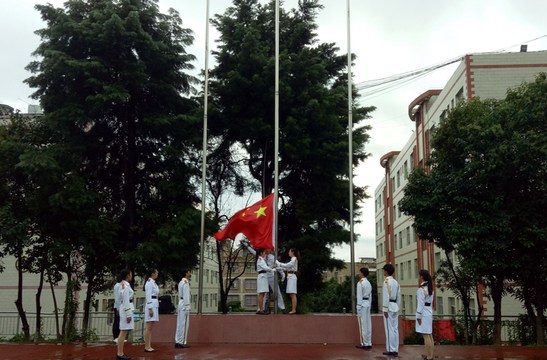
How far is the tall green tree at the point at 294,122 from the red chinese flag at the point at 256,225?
16.8ft

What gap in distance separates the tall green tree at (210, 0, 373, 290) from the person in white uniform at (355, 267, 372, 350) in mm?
7112

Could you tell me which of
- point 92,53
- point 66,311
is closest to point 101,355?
point 66,311

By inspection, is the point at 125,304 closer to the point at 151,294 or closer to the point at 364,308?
the point at 151,294

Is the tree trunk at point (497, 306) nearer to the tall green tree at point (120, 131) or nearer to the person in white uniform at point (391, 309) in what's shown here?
the person in white uniform at point (391, 309)

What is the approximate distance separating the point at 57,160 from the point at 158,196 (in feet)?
12.0

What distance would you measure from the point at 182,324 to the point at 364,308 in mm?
4269

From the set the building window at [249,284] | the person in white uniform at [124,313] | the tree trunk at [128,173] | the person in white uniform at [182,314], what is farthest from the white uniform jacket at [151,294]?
the building window at [249,284]

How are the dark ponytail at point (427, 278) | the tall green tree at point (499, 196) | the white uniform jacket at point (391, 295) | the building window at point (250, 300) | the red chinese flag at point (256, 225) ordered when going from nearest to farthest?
the dark ponytail at point (427, 278) < the white uniform jacket at point (391, 295) < the red chinese flag at point (256, 225) < the tall green tree at point (499, 196) < the building window at point (250, 300)

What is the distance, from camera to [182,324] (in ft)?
41.0

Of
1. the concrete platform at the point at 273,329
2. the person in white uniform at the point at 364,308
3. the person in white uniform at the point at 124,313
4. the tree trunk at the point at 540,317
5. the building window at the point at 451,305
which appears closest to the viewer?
the person in white uniform at the point at 124,313

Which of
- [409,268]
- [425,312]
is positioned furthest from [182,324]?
[409,268]

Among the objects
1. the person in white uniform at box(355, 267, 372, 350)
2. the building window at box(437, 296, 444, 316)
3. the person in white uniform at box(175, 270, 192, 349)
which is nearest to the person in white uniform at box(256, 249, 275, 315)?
the person in white uniform at box(175, 270, 192, 349)

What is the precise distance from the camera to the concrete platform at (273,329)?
44.0 ft

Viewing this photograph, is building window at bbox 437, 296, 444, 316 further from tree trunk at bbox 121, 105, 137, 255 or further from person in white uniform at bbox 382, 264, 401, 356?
person in white uniform at bbox 382, 264, 401, 356
